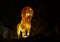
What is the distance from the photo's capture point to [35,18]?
34.1 ft

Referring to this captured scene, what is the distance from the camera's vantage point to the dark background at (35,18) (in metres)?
10.1

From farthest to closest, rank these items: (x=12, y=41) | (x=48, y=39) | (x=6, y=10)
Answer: (x=6, y=10), (x=12, y=41), (x=48, y=39)

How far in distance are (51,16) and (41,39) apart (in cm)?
139

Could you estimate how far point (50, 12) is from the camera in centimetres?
1051

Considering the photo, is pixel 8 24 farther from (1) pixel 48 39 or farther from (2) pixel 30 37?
(1) pixel 48 39

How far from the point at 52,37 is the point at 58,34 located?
368 mm

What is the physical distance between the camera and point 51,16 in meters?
10.4

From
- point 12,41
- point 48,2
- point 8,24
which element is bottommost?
point 12,41

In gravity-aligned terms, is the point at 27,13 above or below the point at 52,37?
above

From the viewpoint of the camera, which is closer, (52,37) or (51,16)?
(52,37)

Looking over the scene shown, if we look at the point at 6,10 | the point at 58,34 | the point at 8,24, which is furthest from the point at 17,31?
the point at 58,34

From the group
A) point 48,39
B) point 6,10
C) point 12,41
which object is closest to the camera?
point 48,39

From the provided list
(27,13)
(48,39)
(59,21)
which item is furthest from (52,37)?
(27,13)

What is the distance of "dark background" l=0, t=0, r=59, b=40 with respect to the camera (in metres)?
10.1
